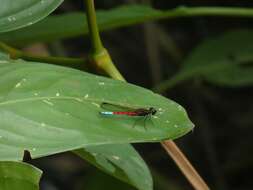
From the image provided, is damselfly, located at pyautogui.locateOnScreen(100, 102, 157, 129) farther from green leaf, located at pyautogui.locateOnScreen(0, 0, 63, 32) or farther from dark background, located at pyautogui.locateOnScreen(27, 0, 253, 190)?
dark background, located at pyautogui.locateOnScreen(27, 0, 253, 190)

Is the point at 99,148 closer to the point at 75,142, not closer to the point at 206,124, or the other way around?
the point at 75,142

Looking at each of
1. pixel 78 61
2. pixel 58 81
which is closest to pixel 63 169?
pixel 78 61

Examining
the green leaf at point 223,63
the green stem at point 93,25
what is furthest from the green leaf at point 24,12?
the green leaf at point 223,63

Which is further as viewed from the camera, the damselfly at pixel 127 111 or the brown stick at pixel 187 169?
the brown stick at pixel 187 169

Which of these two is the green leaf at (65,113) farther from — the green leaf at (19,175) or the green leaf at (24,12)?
the green leaf at (24,12)

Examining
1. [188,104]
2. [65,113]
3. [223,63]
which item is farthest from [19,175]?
[188,104]

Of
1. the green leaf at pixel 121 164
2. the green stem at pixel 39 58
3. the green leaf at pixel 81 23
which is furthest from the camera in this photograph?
the green leaf at pixel 81 23

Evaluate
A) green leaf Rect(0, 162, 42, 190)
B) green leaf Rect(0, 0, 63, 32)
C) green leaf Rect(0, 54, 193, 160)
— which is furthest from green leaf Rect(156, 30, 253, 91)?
green leaf Rect(0, 162, 42, 190)
